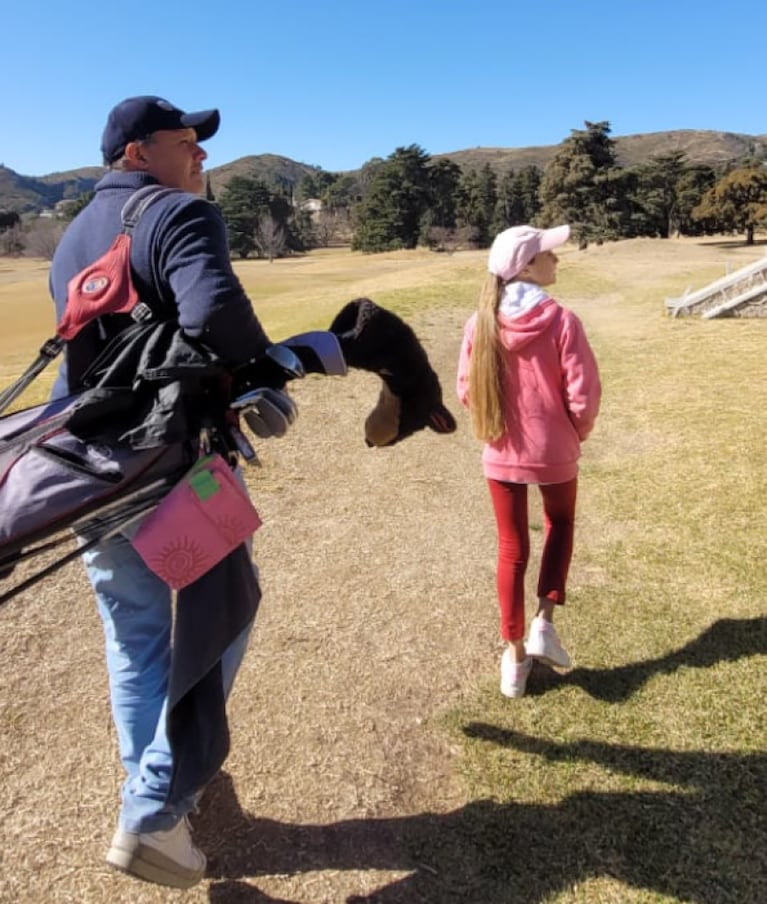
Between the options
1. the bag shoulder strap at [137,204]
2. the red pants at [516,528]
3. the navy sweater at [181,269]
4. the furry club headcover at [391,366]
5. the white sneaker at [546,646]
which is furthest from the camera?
the white sneaker at [546,646]

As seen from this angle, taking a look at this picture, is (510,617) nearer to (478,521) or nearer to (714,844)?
(714,844)

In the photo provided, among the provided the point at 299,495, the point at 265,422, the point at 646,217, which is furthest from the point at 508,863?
the point at 646,217

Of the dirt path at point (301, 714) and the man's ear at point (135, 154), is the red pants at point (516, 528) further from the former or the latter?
the man's ear at point (135, 154)

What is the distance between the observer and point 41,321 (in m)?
22.0

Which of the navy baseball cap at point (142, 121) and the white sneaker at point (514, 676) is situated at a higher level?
the navy baseball cap at point (142, 121)

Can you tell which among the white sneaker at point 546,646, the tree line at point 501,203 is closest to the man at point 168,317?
the white sneaker at point 546,646

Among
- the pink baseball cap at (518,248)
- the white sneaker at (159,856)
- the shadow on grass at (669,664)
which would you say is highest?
the pink baseball cap at (518,248)

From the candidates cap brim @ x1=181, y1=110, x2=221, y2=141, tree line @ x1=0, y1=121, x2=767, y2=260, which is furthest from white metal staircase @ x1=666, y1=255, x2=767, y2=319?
tree line @ x1=0, y1=121, x2=767, y2=260

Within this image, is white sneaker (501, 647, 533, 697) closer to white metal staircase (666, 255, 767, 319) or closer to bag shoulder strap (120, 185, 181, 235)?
bag shoulder strap (120, 185, 181, 235)

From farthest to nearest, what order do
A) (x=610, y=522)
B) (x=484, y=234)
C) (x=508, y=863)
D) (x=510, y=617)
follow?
(x=484, y=234), (x=610, y=522), (x=510, y=617), (x=508, y=863)

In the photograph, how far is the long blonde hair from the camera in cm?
282

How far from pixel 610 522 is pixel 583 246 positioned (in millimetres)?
39444

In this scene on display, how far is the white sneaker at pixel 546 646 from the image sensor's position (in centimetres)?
308

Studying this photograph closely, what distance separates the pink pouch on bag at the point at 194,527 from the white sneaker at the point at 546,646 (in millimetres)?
1785
